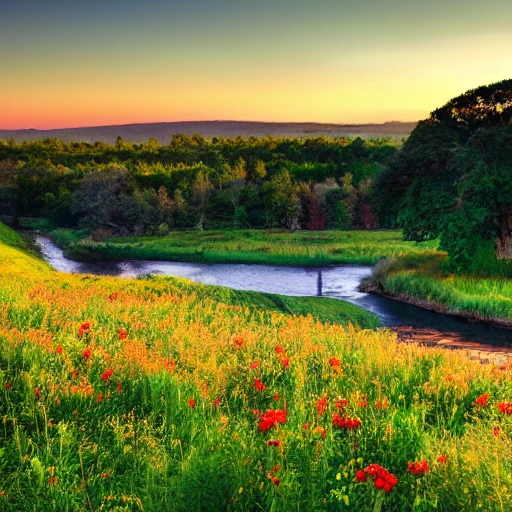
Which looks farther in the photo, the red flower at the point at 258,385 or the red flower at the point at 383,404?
the red flower at the point at 258,385

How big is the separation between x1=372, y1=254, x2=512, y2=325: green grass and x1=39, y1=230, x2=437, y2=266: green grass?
30.2 feet

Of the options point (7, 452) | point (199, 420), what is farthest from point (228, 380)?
point (7, 452)

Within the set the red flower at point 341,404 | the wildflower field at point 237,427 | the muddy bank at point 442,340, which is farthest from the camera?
the muddy bank at point 442,340

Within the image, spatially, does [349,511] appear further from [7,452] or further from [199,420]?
A: [7,452]

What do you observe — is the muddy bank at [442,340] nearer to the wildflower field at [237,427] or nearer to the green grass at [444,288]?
the green grass at [444,288]

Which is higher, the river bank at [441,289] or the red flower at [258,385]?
the red flower at [258,385]

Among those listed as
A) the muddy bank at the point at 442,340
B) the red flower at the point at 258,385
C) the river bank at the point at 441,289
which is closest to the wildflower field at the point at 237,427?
the red flower at the point at 258,385

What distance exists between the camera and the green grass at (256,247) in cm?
5109

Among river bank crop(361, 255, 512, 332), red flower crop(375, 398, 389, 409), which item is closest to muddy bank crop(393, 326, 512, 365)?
river bank crop(361, 255, 512, 332)

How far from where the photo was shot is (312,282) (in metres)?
40.9

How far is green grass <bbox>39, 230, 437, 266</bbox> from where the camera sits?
168 feet

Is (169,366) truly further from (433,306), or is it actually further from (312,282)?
(312,282)

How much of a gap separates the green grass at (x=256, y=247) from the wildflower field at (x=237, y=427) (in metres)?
37.9

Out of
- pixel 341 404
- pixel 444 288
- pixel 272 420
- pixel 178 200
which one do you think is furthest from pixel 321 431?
pixel 178 200
